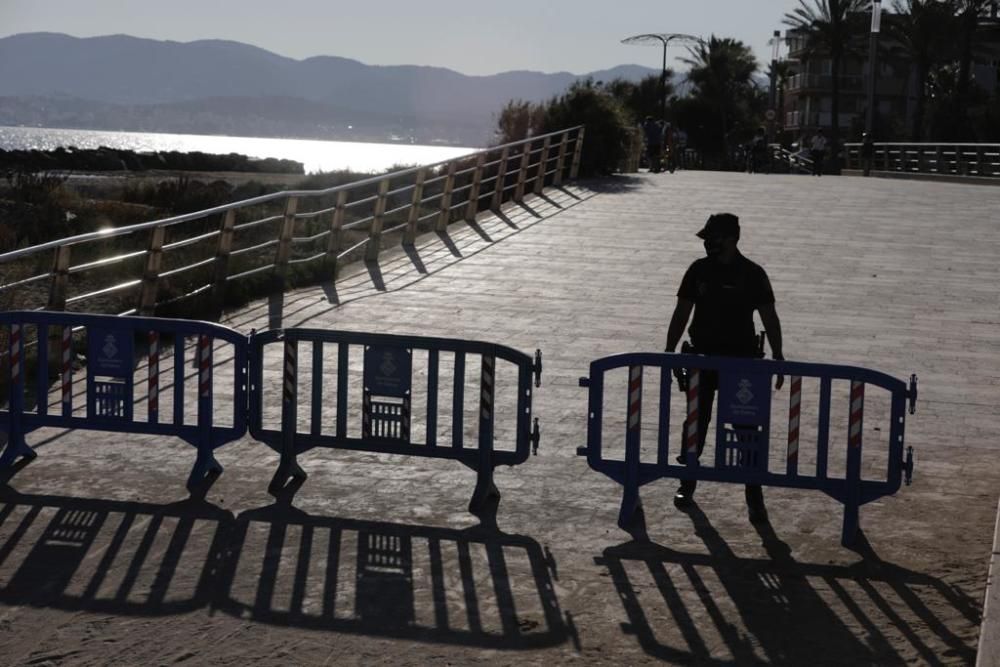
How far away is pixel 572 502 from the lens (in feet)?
27.3

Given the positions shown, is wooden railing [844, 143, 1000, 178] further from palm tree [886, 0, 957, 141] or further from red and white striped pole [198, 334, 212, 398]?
red and white striped pole [198, 334, 212, 398]

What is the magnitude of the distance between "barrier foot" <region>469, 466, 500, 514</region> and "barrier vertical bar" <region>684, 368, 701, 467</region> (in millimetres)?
1104

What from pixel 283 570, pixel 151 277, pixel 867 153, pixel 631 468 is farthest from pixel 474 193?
pixel 867 153

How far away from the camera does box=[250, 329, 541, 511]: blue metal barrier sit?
323 inches

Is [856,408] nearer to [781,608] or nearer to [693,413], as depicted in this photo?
[693,413]

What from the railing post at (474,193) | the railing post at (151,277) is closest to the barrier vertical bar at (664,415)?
the railing post at (151,277)

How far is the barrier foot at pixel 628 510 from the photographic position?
25.8 ft

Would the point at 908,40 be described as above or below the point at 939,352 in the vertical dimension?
above

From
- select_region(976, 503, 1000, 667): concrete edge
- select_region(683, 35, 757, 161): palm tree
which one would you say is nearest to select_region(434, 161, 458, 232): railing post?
select_region(976, 503, 1000, 667): concrete edge

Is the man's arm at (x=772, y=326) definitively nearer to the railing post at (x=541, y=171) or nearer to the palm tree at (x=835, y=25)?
the railing post at (x=541, y=171)

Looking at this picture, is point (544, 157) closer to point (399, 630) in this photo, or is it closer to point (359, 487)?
point (359, 487)

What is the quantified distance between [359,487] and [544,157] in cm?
1955

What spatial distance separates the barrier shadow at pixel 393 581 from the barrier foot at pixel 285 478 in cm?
41

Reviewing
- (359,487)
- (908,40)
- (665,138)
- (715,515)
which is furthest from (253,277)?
(908,40)
